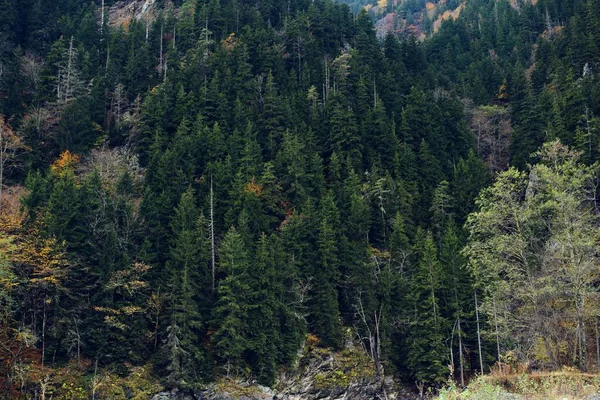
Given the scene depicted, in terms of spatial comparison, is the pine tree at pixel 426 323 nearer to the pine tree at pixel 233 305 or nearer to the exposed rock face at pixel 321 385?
the exposed rock face at pixel 321 385

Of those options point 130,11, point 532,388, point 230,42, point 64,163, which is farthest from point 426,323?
point 130,11

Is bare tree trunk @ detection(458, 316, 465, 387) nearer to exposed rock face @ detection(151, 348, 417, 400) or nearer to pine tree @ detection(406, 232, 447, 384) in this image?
pine tree @ detection(406, 232, 447, 384)

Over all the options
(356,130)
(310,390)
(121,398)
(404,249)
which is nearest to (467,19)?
(356,130)

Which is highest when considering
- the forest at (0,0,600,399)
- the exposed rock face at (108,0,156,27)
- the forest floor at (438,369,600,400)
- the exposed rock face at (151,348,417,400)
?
the exposed rock face at (108,0,156,27)

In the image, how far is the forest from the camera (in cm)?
2811

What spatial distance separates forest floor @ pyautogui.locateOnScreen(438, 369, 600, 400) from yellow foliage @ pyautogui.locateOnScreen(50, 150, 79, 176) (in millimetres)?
48983

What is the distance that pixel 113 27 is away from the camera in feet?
290

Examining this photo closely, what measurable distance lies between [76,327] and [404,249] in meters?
31.5

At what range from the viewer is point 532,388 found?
15.6m

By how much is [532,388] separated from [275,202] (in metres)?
40.8

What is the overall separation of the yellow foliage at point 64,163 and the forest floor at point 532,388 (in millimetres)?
48983

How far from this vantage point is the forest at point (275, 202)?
28109 mm

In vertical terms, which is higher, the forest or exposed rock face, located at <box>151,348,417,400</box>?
the forest

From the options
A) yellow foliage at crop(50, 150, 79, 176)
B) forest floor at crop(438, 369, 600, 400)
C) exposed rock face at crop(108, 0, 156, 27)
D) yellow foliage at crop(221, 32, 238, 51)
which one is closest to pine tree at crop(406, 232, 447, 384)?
forest floor at crop(438, 369, 600, 400)
